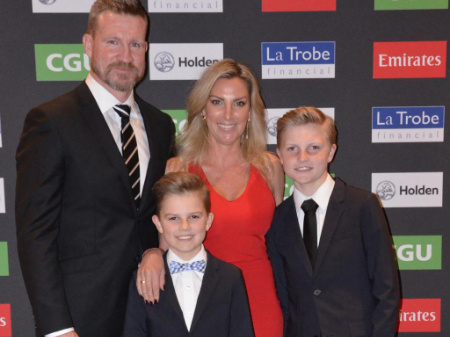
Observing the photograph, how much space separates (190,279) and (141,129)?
2.77 ft

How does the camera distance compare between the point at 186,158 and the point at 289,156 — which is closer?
the point at 289,156

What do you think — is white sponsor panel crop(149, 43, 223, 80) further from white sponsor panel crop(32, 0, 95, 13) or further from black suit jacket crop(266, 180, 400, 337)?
black suit jacket crop(266, 180, 400, 337)

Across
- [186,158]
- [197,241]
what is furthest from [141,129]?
[197,241]

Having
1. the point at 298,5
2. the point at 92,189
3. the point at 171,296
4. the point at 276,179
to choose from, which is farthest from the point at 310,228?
the point at 298,5

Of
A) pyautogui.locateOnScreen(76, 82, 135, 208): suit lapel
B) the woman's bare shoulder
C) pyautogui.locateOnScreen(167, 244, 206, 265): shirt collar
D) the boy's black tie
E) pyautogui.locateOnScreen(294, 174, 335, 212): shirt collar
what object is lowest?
pyautogui.locateOnScreen(167, 244, 206, 265): shirt collar

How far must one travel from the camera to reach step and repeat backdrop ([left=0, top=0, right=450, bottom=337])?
316cm

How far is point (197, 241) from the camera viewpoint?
6.84 feet

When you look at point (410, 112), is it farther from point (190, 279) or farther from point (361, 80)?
point (190, 279)

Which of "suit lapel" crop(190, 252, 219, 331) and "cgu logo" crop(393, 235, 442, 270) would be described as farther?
"cgu logo" crop(393, 235, 442, 270)

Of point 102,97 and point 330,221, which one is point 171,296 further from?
point 102,97

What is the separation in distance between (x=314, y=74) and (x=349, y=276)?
5.39ft

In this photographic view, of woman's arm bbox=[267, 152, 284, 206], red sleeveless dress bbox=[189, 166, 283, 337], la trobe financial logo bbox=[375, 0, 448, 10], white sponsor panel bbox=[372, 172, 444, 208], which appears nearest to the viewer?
red sleeveless dress bbox=[189, 166, 283, 337]

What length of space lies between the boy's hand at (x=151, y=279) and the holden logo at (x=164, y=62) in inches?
63.1

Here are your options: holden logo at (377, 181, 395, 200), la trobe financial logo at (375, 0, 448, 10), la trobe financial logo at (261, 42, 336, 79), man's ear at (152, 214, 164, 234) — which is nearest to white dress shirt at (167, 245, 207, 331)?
man's ear at (152, 214, 164, 234)
